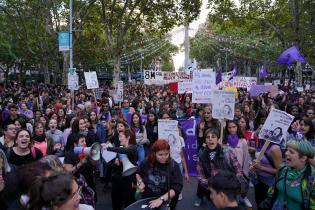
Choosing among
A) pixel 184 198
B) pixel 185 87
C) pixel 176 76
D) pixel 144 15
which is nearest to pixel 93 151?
pixel 184 198

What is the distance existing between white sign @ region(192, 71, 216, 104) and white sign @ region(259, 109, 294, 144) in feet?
12.1

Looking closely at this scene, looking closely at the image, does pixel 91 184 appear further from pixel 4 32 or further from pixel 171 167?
pixel 4 32

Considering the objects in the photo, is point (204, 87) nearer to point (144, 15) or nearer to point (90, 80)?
point (90, 80)

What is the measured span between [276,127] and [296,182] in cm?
134

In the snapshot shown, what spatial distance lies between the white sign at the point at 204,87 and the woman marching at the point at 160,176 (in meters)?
4.53

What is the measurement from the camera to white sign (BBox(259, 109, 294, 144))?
4.77m

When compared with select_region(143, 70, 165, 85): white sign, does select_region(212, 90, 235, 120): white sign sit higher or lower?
lower

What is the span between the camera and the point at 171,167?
13.8ft

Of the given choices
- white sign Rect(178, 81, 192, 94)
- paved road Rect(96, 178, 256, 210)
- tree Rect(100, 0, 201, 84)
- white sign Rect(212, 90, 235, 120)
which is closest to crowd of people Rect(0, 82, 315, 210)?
paved road Rect(96, 178, 256, 210)

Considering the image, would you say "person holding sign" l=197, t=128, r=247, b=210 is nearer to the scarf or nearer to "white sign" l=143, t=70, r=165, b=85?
the scarf

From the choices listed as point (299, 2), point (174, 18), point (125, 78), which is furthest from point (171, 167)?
point (125, 78)

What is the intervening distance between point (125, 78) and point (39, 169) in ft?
226

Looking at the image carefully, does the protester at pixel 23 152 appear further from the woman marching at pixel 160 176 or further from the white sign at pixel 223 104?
the white sign at pixel 223 104

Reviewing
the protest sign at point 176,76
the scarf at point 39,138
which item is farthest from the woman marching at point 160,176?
the protest sign at point 176,76
